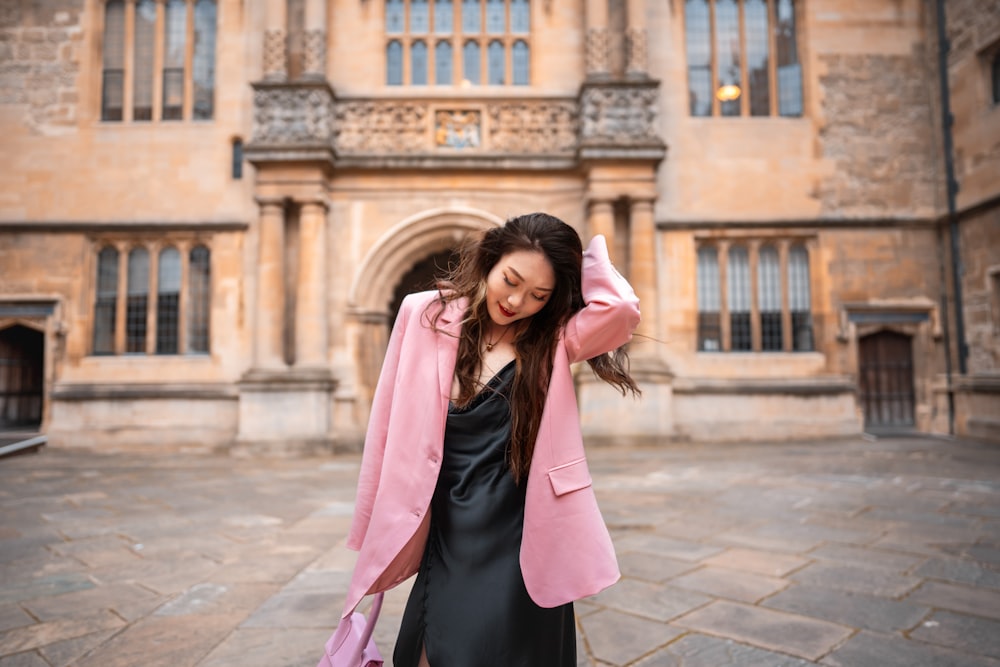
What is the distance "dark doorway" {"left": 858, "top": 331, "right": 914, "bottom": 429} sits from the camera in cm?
1163

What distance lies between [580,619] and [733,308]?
9837 mm

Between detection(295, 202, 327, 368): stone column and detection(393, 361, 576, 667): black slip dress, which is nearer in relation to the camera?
detection(393, 361, 576, 667): black slip dress

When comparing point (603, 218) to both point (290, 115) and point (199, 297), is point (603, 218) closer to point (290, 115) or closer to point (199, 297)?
point (290, 115)

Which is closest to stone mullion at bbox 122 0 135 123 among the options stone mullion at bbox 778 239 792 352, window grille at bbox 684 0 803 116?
window grille at bbox 684 0 803 116

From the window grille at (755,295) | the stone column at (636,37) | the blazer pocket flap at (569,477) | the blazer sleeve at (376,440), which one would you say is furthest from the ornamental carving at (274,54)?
the blazer pocket flap at (569,477)

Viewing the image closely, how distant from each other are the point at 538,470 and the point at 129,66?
13.7 meters

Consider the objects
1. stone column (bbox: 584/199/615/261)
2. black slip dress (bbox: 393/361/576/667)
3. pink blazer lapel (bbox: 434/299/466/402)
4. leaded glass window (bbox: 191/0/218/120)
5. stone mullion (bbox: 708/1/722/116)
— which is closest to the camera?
black slip dress (bbox: 393/361/576/667)

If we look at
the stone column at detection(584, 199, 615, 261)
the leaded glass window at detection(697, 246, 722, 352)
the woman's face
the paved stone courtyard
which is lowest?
the paved stone courtyard

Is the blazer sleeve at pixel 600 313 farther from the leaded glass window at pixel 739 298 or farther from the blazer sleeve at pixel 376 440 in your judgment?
the leaded glass window at pixel 739 298

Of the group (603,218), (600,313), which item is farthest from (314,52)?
(600,313)

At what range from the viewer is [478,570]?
5.16 feet

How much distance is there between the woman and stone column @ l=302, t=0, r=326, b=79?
1087 centimetres

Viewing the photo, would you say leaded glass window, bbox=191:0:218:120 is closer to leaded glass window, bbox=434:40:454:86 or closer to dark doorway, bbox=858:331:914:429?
leaded glass window, bbox=434:40:454:86

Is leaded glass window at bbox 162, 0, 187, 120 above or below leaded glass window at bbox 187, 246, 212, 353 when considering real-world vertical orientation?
above
